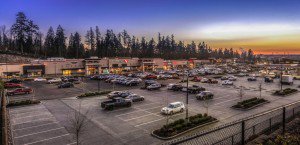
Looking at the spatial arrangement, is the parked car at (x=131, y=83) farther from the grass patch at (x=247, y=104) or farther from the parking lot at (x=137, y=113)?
the grass patch at (x=247, y=104)

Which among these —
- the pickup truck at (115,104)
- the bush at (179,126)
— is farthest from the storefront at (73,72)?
the bush at (179,126)

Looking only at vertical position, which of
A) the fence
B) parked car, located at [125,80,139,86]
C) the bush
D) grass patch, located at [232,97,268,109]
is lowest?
the bush

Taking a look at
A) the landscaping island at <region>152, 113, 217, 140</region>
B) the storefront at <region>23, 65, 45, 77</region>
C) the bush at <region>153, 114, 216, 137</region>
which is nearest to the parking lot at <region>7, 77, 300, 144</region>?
the landscaping island at <region>152, 113, 217, 140</region>

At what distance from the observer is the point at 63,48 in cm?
13462

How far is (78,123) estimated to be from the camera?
23.9m

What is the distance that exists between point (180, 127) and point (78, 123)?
10.4m

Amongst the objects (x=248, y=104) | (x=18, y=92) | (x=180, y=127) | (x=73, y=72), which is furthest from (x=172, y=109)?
(x=73, y=72)

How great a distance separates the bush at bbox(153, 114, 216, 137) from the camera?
23281mm

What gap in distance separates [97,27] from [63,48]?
23397 mm

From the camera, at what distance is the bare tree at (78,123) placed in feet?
67.9

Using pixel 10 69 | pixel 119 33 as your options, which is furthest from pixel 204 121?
pixel 119 33

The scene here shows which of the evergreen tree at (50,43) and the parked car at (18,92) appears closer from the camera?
the parked car at (18,92)

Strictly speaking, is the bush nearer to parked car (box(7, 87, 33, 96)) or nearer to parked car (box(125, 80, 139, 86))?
parked car (box(125, 80, 139, 86))

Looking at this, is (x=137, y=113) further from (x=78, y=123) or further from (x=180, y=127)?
(x=78, y=123)
